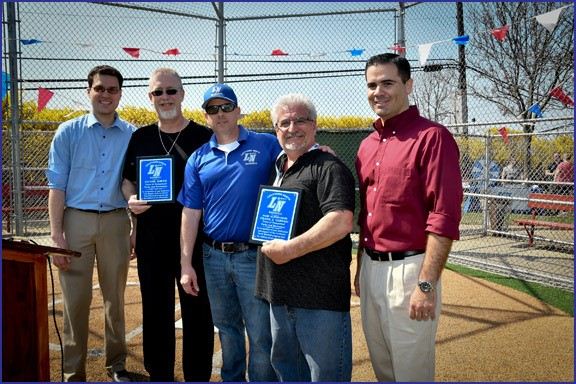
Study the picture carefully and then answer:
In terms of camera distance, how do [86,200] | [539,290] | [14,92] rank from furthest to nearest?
[14,92] < [539,290] < [86,200]

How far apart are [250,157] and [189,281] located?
919mm

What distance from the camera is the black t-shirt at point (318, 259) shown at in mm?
2219

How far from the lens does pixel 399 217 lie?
7.70ft

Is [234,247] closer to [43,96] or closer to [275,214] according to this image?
[275,214]

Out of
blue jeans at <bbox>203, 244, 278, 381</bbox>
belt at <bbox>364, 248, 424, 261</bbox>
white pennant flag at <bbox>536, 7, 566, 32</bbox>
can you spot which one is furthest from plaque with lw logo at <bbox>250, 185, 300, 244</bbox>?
white pennant flag at <bbox>536, 7, 566, 32</bbox>

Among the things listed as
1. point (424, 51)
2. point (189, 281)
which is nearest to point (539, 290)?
point (424, 51)

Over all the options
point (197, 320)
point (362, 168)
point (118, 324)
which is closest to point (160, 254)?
point (197, 320)

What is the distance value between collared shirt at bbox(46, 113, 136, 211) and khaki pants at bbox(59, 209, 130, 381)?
5.0 inches

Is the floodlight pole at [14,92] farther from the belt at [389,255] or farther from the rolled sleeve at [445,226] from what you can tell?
the rolled sleeve at [445,226]

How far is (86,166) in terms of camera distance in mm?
3477

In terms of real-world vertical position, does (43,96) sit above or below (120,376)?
above

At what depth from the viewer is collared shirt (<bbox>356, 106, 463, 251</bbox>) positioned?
2193 millimetres

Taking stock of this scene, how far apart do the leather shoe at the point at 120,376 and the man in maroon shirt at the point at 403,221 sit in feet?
6.59

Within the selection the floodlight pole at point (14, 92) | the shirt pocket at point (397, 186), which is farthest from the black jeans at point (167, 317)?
the floodlight pole at point (14, 92)
